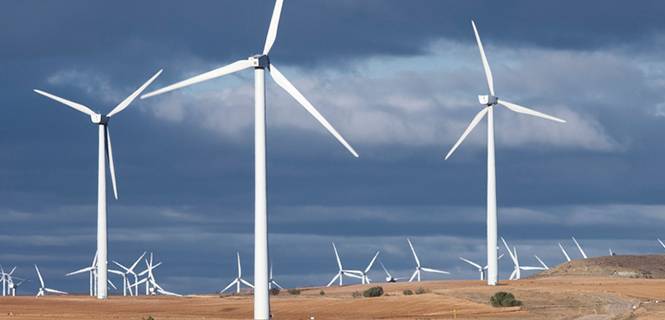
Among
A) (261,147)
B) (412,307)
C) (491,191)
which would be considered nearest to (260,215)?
(261,147)

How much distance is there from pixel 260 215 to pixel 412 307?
43.3m

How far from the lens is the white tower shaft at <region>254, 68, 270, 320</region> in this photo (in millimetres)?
72500

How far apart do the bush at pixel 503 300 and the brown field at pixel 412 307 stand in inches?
31.7

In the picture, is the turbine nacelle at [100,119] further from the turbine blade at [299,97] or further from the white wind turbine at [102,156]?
the turbine blade at [299,97]

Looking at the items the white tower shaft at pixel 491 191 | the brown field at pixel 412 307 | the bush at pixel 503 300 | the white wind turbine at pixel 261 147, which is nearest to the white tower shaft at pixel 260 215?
the white wind turbine at pixel 261 147

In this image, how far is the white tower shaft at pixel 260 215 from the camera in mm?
72500

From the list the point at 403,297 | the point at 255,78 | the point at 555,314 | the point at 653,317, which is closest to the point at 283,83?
the point at 255,78

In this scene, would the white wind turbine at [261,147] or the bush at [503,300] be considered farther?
the bush at [503,300]

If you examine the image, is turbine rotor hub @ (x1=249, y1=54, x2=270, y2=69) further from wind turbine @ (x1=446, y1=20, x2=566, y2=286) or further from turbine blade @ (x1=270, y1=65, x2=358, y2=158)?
wind turbine @ (x1=446, y1=20, x2=566, y2=286)

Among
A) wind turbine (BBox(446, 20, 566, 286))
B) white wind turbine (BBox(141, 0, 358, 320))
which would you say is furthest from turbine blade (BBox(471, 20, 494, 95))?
white wind turbine (BBox(141, 0, 358, 320))

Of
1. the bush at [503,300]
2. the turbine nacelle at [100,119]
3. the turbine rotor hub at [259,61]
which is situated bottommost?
the bush at [503,300]

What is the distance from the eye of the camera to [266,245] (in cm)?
7294

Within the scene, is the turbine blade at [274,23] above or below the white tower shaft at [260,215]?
above

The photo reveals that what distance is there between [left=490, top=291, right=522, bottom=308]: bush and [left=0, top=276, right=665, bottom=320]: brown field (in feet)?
2.64
